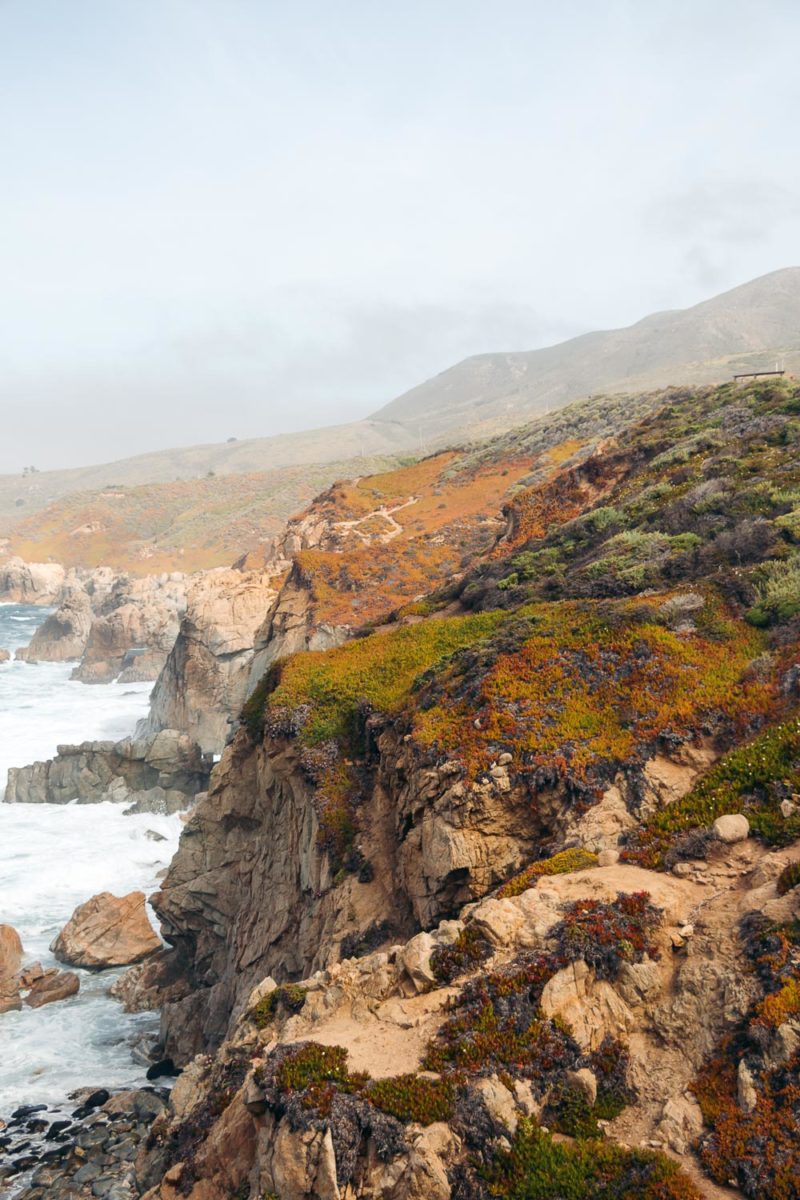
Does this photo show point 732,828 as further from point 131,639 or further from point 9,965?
point 131,639

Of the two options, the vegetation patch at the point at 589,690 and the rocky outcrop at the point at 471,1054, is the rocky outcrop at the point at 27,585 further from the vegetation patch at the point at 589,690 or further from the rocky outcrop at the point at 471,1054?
the rocky outcrop at the point at 471,1054

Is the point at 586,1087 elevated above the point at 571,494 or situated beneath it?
situated beneath

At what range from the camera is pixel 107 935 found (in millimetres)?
26250

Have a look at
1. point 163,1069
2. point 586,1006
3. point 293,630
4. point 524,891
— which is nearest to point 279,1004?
point 524,891

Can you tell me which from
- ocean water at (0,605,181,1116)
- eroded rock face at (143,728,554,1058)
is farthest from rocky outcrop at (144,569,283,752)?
eroded rock face at (143,728,554,1058)

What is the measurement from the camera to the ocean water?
65.8 feet

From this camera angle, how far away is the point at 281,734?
65.9 feet

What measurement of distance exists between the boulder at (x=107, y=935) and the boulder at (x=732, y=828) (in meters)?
22.7

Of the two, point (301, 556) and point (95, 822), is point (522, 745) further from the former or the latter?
point (301, 556)

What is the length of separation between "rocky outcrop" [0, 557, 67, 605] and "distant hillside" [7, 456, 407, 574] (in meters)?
13.0

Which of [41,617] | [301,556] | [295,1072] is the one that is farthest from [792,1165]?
[41,617]

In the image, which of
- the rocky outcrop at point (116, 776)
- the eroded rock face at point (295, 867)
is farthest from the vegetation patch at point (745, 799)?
Answer: the rocky outcrop at point (116, 776)

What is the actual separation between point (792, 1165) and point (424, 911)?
7690 mm

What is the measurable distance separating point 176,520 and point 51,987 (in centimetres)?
13570
